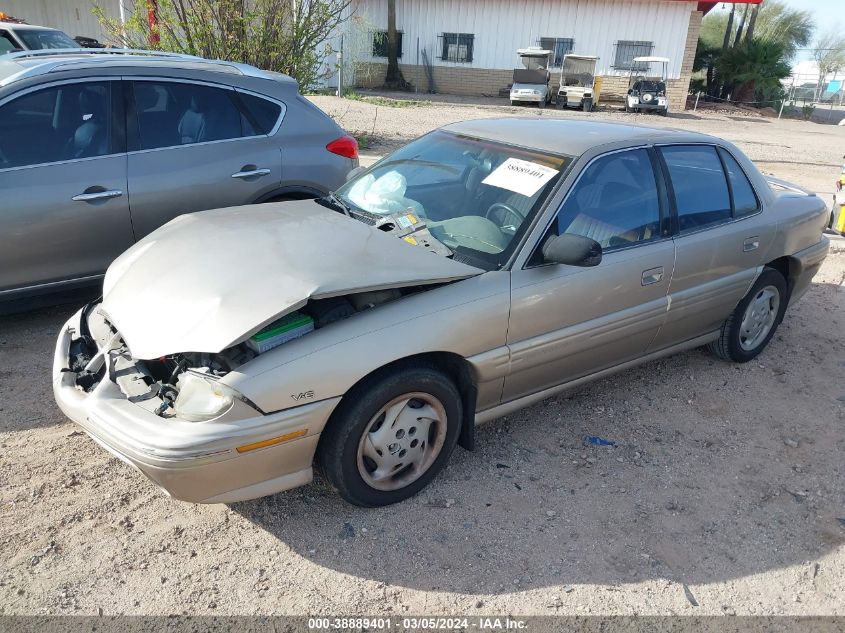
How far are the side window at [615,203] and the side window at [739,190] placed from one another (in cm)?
80

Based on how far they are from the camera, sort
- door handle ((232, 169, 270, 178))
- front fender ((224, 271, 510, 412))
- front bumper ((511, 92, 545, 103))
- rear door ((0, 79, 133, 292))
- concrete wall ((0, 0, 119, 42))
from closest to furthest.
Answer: front fender ((224, 271, 510, 412))
rear door ((0, 79, 133, 292))
door handle ((232, 169, 270, 178))
front bumper ((511, 92, 545, 103))
concrete wall ((0, 0, 119, 42))

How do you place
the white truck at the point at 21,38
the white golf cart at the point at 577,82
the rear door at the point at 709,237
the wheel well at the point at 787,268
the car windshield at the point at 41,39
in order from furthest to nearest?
1. the white golf cart at the point at 577,82
2. the car windshield at the point at 41,39
3. the white truck at the point at 21,38
4. the wheel well at the point at 787,268
5. the rear door at the point at 709,237

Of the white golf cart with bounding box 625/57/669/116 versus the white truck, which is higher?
the white truck

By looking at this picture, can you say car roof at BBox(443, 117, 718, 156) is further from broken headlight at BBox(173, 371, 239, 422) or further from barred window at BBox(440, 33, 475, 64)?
barred window at BBox(440, 33, 475, 64)

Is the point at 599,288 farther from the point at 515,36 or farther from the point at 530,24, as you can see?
the point at 515,36

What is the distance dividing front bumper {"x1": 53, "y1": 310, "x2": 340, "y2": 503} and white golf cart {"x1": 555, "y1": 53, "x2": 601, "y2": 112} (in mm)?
24070

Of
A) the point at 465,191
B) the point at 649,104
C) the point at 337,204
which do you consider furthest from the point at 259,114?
the point at 649,104

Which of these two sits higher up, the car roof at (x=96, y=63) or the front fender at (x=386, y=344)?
the car roof at (x=96, y=63)

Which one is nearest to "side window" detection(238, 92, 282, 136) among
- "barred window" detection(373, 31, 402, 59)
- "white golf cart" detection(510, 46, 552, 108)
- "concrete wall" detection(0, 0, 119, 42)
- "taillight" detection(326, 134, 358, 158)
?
"taillight" detection(326, 134, 358, 158)

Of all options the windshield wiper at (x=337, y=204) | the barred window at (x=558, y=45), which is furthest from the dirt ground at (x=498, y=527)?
the barred window at (x=558, y=45)

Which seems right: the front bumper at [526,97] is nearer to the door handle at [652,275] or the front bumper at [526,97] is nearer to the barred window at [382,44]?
the barred window at [382,44]

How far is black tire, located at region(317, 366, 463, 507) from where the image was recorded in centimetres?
286

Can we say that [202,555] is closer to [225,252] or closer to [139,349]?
[139,349]

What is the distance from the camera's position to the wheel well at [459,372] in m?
3.01
